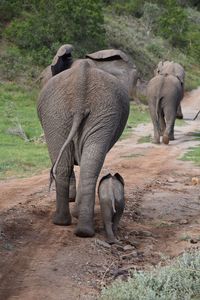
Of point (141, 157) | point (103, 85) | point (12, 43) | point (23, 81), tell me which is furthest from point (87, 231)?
point (12, 43)

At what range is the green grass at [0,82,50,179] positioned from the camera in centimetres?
1139

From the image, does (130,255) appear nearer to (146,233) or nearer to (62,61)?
(146,233)

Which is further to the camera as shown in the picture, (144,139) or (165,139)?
(144,139)

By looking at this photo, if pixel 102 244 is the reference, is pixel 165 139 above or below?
below

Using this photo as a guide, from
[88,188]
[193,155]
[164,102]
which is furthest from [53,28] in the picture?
[88,188]

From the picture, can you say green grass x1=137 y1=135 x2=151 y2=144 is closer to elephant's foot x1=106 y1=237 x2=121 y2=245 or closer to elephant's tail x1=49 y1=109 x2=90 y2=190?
elephant's tail x1=49 y1=109 x2=90 y2=190

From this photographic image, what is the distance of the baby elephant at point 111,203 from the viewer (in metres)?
6.40

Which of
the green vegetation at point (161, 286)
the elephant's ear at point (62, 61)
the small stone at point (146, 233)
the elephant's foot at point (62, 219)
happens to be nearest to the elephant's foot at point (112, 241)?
the small stone at point (146, 233)

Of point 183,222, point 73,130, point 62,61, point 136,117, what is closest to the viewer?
point 73,130

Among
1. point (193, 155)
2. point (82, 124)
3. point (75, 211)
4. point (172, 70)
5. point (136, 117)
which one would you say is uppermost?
point (82, 124)

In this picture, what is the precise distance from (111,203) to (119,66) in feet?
5.43

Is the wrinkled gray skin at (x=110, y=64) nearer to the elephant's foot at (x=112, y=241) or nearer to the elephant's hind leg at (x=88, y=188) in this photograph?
the elephant's hind leg at (x=88, y=188)

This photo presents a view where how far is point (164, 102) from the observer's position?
15.6 metres

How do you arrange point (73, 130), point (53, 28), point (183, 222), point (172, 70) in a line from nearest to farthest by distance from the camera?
point (73, 130), point (183, 222), point (172, 70), point (53, 28)
